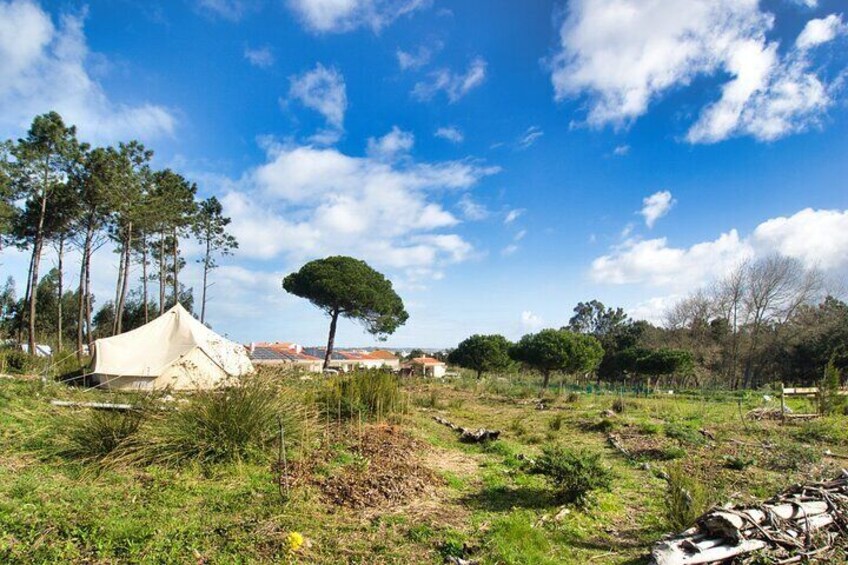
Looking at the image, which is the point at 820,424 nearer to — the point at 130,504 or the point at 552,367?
the point at 130,504

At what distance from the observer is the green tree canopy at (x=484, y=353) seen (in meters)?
31.3

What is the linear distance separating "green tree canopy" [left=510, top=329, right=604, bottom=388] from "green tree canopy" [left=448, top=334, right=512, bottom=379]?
6436mm

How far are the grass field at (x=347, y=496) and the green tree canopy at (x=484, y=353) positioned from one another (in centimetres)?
2354

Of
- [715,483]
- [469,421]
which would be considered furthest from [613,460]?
[469,421]

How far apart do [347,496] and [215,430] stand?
6.07 ft

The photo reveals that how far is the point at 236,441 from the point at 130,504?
145cm

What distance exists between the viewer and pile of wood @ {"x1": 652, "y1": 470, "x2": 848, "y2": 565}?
9.28ft

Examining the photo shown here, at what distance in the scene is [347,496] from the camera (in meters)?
4.36

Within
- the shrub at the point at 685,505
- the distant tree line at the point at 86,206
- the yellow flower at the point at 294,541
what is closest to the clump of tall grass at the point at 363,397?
the yellow flower at the point at 294,541

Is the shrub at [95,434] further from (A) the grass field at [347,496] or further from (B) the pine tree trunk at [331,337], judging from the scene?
(B) the pine tree trunk at [331,337]

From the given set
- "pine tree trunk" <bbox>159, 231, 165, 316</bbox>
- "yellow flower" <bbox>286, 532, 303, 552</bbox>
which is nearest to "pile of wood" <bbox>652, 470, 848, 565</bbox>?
"yellow flower" <bbox>286, 532, 303, 552</bbox>

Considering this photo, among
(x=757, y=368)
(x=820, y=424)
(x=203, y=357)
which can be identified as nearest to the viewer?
(x=820, y=424)

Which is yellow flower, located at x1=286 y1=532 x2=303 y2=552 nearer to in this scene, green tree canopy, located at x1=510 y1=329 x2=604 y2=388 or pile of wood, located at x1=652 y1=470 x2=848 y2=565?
pile of wood, located at x1=652 y1=470 x2=848 y2=565

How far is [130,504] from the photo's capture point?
12.5ft
